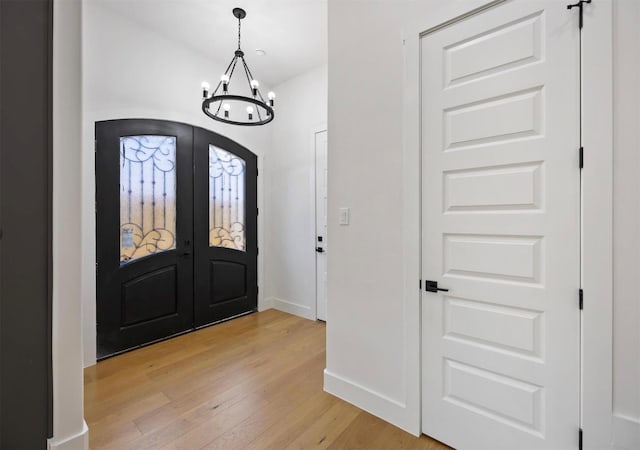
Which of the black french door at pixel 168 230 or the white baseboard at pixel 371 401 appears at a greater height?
the black french door at pixel 168 230

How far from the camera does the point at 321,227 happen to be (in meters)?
3.76

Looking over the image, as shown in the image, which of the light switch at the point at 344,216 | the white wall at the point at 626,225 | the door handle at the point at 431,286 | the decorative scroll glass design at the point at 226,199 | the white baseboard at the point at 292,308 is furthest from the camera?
the white baseboard at the point at 292,308

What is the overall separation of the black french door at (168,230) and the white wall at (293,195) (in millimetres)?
360

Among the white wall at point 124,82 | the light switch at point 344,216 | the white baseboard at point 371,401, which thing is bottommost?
the white baseboard at point 371,401

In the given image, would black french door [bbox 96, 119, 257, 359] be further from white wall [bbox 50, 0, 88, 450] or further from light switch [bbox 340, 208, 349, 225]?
light switch [bbox 340, 208, 349, 225]

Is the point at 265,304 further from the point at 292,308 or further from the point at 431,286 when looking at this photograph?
the point at 431,286

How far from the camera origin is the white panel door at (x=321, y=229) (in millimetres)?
3713

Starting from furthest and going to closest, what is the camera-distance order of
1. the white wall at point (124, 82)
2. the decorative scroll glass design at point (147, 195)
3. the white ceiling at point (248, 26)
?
the decorative scroll glass design at point (147, 195)
the white ceiling at point (248, 26)
the white wall at point (124, 82)

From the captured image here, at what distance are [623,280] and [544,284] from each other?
0.27 m

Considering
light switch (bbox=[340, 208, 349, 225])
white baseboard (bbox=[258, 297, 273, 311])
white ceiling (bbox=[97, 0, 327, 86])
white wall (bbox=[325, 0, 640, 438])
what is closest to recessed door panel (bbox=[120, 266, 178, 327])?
white baseboard (bbox=[258, 297, 273, 311])

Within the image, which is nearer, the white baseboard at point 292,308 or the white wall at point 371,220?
the white wall at point 371,220

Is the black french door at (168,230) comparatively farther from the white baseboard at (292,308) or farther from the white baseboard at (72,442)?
the white baseboard at (72,442)

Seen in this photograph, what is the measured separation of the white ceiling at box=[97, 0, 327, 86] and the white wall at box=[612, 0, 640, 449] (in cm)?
236

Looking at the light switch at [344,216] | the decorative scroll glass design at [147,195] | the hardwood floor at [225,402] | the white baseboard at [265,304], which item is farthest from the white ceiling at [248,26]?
the hardwood floor at [225,402]
